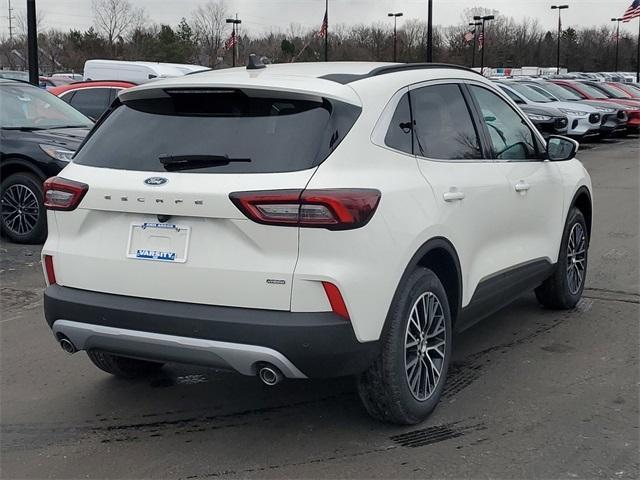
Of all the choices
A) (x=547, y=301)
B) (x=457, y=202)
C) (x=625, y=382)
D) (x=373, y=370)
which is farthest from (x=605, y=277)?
(x=373, y=370)

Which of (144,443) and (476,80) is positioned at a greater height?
(476,80)

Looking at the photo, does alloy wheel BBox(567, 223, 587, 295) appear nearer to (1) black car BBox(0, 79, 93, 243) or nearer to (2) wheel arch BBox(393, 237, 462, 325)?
(2) wheel arch BBox(393, 237, 462, 325)

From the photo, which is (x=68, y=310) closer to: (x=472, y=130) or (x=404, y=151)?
(x=404, y=151)

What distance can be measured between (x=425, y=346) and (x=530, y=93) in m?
20.1

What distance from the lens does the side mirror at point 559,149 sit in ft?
18.6

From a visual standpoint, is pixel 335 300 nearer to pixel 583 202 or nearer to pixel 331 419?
pixel 331 419

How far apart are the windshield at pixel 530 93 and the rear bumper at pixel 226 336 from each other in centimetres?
2004

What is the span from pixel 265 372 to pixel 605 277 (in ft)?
15.5

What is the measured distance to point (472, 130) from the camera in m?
4.80

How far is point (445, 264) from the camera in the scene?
4.28 meters

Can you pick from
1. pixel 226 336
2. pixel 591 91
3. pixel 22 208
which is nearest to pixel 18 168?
pixel 22 208

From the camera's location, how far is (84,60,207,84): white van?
20766 mm

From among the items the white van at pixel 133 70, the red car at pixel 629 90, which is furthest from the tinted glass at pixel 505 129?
the red car at pixel 629 90

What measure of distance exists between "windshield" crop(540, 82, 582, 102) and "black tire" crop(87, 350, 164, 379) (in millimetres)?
21149
